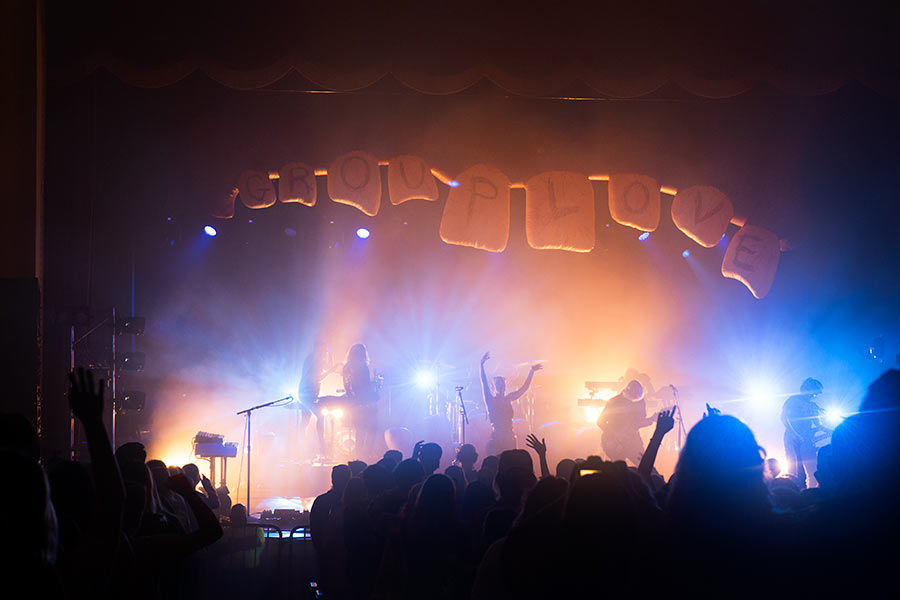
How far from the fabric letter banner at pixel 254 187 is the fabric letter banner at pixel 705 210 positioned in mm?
5706

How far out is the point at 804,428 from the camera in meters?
9.27

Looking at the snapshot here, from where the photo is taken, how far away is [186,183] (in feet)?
36.0

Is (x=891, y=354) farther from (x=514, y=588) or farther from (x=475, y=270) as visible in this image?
(x=514, y=588)

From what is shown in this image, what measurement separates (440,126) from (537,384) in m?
6.77

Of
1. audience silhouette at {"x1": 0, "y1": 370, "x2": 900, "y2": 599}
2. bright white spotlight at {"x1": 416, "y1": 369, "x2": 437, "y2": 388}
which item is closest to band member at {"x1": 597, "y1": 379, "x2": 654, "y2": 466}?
bright white spotlight at {"x1": 416, "y1": 369, "x2": 437, "y2": 388}

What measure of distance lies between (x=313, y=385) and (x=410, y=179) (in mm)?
5488

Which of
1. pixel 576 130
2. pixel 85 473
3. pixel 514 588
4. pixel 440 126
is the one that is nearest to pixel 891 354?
pixel 576 130

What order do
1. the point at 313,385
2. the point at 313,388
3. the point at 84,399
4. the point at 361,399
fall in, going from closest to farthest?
the point at 84,399
the point at 361,399
the point at 313,388
the point at 313,385

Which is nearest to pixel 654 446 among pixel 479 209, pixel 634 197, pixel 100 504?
pixel 100 504

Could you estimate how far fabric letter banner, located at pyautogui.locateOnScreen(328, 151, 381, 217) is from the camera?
10.7 m

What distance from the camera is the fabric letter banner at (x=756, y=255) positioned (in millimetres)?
11031

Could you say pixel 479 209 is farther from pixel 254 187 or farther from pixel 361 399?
pixel 361 399

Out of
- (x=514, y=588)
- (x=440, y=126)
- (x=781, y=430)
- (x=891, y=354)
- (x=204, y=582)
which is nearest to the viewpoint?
(x=514, y=588)

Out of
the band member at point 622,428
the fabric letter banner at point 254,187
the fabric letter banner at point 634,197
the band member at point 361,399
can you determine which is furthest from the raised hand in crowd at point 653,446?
the band member at point 361,399
